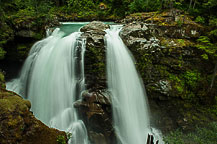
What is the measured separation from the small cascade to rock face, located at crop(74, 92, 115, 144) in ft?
1.36

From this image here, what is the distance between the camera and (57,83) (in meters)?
7.58

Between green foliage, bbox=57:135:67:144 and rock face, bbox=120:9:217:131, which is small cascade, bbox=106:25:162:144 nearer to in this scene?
rock face, bbox=120:9:217:131

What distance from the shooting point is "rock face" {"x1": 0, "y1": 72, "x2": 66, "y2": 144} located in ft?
10.1

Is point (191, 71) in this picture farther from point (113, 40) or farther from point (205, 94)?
point (113, 40)

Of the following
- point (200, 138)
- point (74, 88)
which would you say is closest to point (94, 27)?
point (74, 88)

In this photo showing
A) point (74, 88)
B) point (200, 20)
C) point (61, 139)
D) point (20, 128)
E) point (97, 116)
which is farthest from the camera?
point (200, 20)

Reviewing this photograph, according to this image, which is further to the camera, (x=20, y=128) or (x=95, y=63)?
(x=95, y=63)

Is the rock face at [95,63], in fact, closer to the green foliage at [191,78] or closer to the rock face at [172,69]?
the rock face at [172,69]

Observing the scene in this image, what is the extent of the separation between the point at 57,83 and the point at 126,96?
399cm

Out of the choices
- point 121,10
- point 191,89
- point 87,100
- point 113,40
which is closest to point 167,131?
point 191,89

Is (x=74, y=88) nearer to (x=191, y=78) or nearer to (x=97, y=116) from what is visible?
(x=97, y=116)

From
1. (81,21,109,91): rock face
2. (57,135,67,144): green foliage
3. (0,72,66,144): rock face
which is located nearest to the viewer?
(0,72,66,144): rock face

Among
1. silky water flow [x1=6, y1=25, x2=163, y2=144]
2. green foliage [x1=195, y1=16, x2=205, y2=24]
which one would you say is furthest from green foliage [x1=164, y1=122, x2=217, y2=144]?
green foliage [x1=195, y1=16, x2=205, y2=24]

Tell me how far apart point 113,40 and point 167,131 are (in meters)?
Result: 6.29
